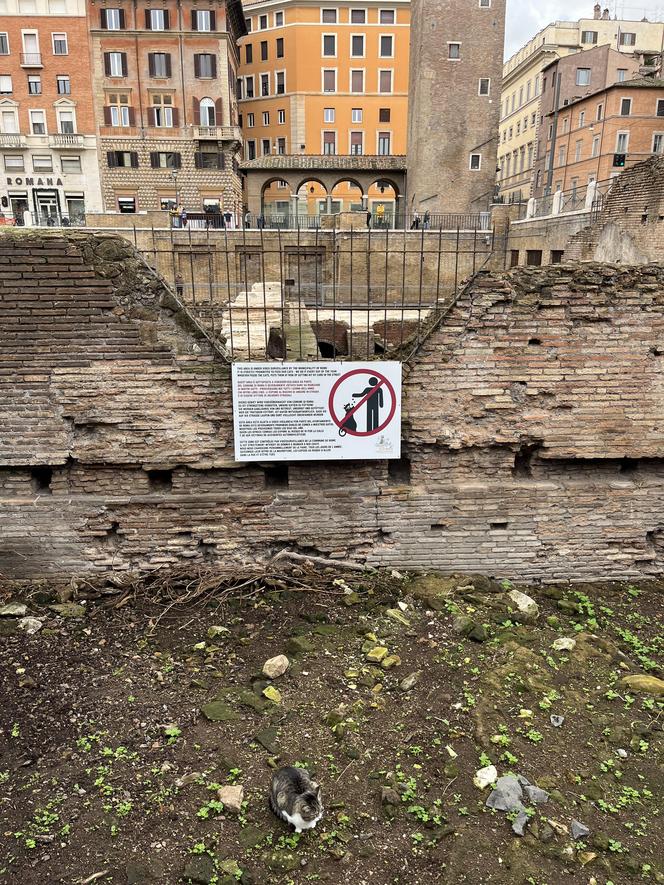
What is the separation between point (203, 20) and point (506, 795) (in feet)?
130

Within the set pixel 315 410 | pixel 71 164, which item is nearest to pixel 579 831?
pixel 315 410

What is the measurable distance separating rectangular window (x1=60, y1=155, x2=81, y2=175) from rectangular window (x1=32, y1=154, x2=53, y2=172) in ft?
2.04

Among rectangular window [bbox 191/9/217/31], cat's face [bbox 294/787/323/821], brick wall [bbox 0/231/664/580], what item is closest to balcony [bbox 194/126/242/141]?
rectangular window [bbox 191/9/217/31]

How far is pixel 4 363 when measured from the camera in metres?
5.36

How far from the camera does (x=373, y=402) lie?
564cm

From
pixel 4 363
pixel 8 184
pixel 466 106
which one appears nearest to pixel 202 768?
pixel 4 363

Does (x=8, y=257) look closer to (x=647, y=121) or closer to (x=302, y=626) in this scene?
(x=302, y=626)

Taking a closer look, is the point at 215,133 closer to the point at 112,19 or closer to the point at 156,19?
the point at 156,19

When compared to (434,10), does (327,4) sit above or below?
above

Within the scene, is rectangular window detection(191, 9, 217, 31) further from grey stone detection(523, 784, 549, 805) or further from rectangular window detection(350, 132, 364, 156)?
grey stone detection(523, 784, 549, 805)

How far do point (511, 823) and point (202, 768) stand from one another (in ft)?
5.98

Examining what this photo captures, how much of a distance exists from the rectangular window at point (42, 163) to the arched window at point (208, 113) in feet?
27.6

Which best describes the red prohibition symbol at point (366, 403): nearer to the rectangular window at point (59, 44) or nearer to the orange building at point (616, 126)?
the orange building at point (616, 126)

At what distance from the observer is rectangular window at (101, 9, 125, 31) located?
109 feet
